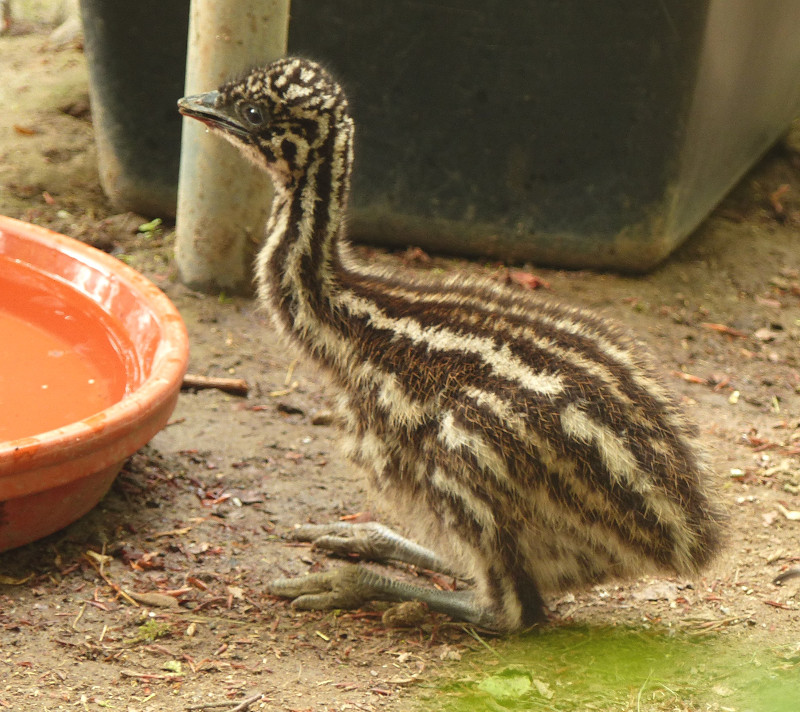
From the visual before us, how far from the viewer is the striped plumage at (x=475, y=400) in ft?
10.0

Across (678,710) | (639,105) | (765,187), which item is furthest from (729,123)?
(678,710)

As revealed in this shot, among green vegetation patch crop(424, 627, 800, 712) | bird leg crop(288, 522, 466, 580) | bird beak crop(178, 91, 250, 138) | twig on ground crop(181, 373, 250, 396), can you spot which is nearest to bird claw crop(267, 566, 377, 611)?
bird leg crop(288, 522, 466, 580)

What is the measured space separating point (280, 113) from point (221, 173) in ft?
5.06

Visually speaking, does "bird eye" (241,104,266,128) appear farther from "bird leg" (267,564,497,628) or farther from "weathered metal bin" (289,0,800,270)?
"weathered metal bin" (289,0,800,270)

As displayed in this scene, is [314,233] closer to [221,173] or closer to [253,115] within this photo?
[253,115]

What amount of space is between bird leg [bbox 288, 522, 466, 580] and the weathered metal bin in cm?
234

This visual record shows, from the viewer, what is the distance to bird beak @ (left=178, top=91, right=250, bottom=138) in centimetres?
353

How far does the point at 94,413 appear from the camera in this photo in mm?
3619

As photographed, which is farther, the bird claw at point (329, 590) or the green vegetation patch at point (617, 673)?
the bird claw at point (329, 590)

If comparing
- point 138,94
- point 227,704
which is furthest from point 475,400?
point 138,94

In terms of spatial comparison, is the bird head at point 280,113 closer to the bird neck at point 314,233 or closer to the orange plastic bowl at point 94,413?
the bird neck at point 314,233

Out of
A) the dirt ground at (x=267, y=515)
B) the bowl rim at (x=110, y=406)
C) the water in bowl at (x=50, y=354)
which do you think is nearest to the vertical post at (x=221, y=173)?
the dirt ground at (x=267, y=515)

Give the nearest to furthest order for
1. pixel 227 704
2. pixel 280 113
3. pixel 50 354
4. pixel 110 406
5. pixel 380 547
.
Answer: pixel 227 704, pixel 280 113, pixel 110 406, pixel 380 547, pixel 50 354

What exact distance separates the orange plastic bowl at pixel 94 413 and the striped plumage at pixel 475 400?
449mm
